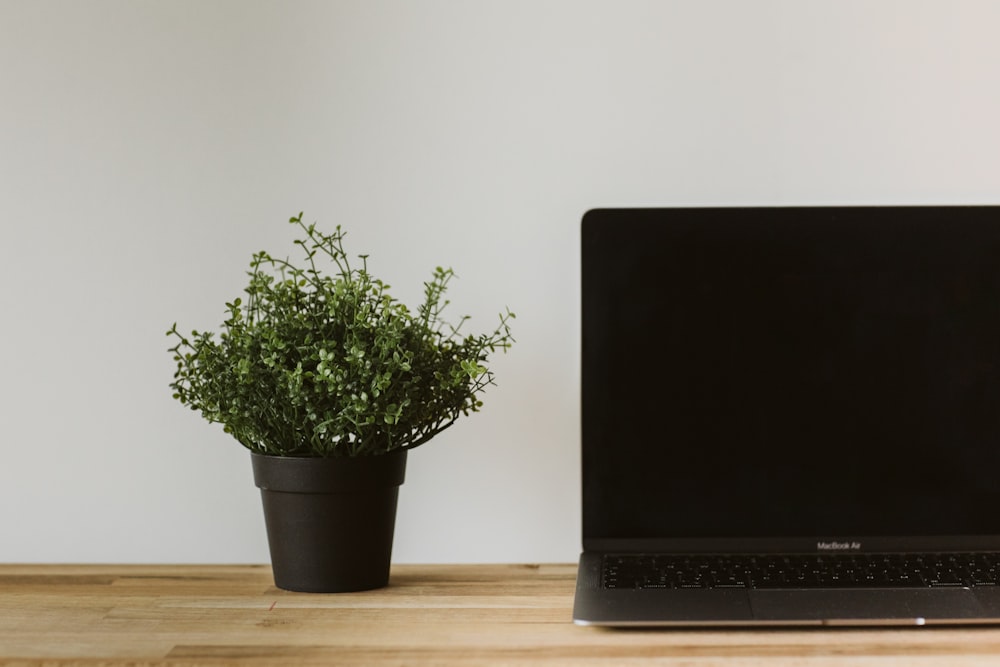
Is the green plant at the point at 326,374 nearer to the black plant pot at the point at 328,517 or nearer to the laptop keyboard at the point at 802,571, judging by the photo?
the black plant pot at the point at 328,517

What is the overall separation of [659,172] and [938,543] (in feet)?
1.78

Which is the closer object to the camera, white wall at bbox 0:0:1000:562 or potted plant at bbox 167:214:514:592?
potted plant at bbox 167:214:514:592

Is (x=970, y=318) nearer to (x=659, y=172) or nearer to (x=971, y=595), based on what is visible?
(x=971, y=595)

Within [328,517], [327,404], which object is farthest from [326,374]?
[328,517]

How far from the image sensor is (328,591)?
40.8 inches

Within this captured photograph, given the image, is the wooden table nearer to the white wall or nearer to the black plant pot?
the black plant pot

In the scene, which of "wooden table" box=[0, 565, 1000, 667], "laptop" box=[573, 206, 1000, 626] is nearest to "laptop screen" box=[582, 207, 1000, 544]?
"laptop" box=[573, 206, 1000, 626]

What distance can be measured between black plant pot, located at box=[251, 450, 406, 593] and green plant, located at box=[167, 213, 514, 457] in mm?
25

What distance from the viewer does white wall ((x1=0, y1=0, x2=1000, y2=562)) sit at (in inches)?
47.9

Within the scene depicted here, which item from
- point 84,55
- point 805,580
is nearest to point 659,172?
point 805,580

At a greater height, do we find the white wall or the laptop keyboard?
the white wall

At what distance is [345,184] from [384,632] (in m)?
0.59

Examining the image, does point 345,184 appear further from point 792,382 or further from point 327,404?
point 792,382

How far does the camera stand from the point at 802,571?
38.6 inches
